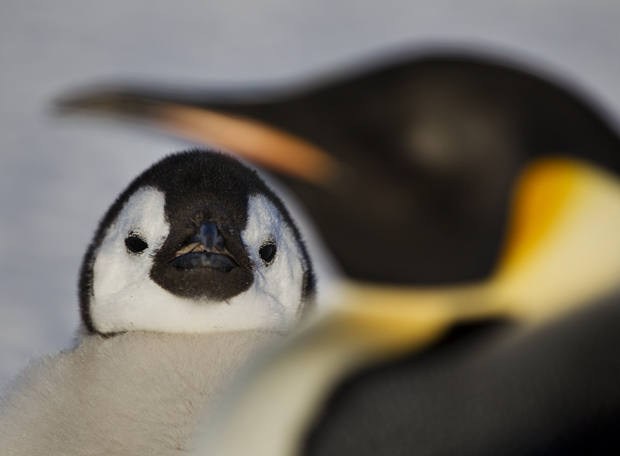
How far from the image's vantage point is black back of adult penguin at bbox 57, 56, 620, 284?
0.64m

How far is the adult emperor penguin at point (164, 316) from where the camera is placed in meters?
0.58

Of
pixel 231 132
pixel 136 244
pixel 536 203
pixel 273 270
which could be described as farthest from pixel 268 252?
pixel 231 132

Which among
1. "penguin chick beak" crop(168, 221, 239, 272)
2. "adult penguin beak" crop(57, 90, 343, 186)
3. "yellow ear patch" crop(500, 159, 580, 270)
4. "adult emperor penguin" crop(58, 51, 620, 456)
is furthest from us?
"adult penguin beak" crop(57, 90, 343, 186)

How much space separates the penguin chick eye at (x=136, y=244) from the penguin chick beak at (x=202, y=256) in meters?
0.03

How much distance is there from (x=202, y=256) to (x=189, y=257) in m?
0.01

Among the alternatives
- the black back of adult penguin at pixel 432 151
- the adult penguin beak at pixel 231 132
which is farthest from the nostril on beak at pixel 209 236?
the adult penguin beak at pixel 231 132

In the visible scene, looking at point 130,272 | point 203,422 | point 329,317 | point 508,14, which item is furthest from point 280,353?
point 508,14

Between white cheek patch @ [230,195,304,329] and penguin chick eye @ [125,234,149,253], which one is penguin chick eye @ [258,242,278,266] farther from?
penguin chick eye @ [125,234,149,253]

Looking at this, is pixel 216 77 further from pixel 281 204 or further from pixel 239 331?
pixel 239 331

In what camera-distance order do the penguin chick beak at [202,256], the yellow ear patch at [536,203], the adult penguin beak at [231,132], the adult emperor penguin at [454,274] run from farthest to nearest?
the adult penguin beak at [231,132]
the penguin chick beak at [202,256]
the yellow ear patch at [536,203]
the adult emperor penguin at [454,274]

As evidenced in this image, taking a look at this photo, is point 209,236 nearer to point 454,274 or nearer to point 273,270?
point 273,270

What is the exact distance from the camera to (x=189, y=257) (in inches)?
24.8

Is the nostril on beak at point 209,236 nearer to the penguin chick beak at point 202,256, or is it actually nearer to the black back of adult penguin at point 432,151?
the penguin chick beak at point 202,256

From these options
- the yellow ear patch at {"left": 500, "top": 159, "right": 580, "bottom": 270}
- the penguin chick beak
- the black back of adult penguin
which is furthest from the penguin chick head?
the yellow ear patch at {"left": 500, "top": 159, "right": 580, "bottom": 270}
